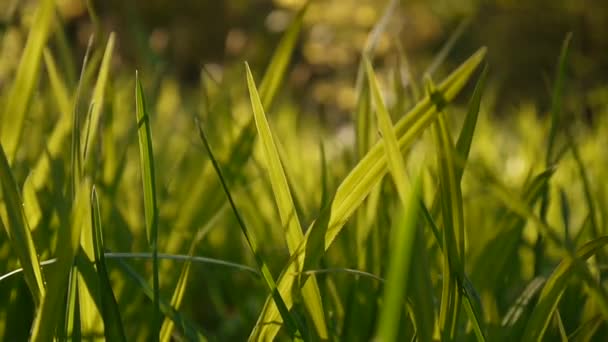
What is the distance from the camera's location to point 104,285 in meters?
0.50

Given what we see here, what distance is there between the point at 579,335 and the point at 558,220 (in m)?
0.90

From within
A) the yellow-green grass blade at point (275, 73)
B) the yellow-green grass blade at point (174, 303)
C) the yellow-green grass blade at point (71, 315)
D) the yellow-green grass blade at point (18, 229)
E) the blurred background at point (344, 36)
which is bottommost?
the blurred background at point (344, 36)

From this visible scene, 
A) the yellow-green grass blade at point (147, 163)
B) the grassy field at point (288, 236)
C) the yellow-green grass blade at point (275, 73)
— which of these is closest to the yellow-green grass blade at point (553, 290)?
the grassy field at point (288, 236)

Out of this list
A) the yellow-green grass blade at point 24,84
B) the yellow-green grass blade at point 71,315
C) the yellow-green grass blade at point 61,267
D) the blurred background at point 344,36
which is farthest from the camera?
the blurred background at point 344,36

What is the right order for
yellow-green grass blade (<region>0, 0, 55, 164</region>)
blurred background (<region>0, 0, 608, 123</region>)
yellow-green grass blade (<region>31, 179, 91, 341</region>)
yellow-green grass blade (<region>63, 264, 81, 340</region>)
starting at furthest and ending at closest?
blurred background (<region>0, 0, 608, 123</region>) < yellow-green grass blade (<region>0, 0, 55, 164</region>) < yellow-green grass blade (<region>63, 264, 81, 340</region>) < yellow-green grass blade (<region>31, 179, 91, 341</region>)

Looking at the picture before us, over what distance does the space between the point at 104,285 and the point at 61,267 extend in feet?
0.34

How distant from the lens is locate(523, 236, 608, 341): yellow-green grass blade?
475 millimetres

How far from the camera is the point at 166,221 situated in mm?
906

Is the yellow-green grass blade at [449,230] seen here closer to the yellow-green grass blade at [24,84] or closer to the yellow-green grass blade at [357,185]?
the yellow-green grass blade at [357,185]

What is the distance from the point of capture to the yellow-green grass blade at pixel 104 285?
0.50m

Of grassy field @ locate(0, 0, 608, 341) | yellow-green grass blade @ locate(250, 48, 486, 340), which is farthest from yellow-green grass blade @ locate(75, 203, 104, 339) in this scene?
yellow-green grass blade @ locate(250, 48, 486, 340)

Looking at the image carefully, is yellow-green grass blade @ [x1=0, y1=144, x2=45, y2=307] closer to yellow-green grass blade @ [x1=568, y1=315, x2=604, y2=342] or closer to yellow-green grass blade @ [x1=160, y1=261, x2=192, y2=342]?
yellow-green grass blade @ [x1=160, y1=261, x2=192, y2=342]

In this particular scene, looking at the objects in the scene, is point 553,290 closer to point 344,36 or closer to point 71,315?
point 71,315

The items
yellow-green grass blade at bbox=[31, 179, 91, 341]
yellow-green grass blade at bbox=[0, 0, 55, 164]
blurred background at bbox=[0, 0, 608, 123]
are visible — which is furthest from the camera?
blurred background at bbox=[0, 0, 608, 123]
